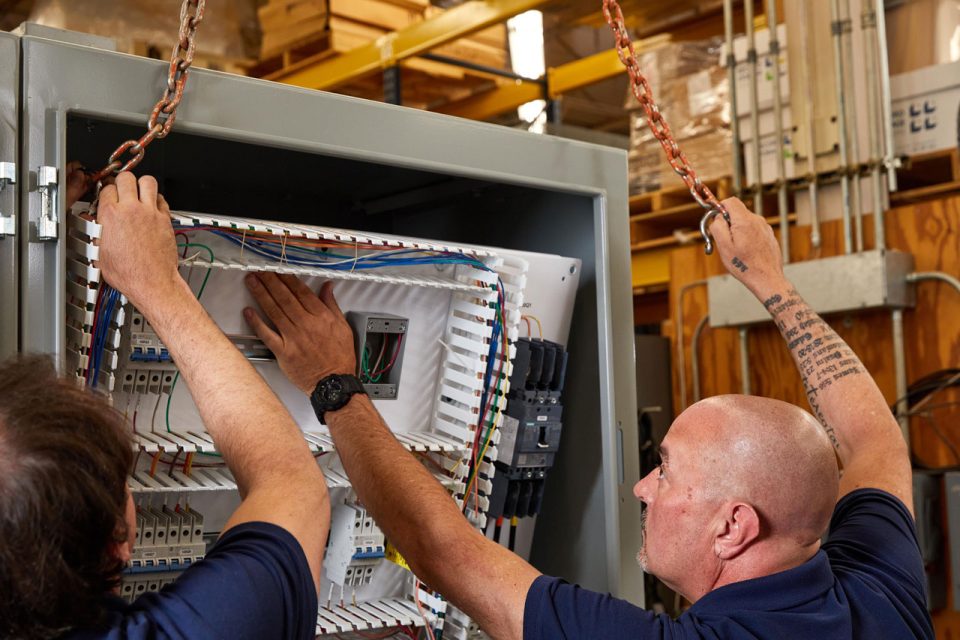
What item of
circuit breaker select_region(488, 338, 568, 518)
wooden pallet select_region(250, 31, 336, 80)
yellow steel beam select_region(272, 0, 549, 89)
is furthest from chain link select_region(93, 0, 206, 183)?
wooden pallet select_region(250, 31, 336, 80)

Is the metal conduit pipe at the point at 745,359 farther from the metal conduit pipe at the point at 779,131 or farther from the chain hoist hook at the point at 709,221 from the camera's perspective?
the chain hoist hook at the point at 709,221

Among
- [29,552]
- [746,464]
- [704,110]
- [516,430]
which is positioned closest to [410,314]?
[516,430]

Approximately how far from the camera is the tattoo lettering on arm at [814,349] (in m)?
1.92

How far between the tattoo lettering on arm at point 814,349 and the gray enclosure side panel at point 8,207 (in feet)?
4.34

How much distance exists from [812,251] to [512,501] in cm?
217

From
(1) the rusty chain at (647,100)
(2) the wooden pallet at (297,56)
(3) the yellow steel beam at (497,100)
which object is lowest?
(1) the rusty chain at (647,100)

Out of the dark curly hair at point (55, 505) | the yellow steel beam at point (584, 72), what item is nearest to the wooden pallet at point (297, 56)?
the yellow steel beam at point (584, 72)

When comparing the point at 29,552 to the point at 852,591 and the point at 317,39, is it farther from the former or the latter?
the point at 317,39

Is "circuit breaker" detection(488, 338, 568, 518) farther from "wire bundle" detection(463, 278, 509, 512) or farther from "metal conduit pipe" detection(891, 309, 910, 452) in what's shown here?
"metal conduit pipe" detection(891, 309, 910, 452)

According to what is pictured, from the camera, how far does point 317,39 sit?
4961mm

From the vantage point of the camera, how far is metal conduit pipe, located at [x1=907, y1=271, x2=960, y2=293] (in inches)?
128

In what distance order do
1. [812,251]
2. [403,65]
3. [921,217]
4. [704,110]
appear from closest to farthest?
[921,217] < [812,251] < [704,110] < [403,65]

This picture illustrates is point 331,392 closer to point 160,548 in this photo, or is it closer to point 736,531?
point 160,548

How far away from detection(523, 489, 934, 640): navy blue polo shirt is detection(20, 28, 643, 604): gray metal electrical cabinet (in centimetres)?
52
